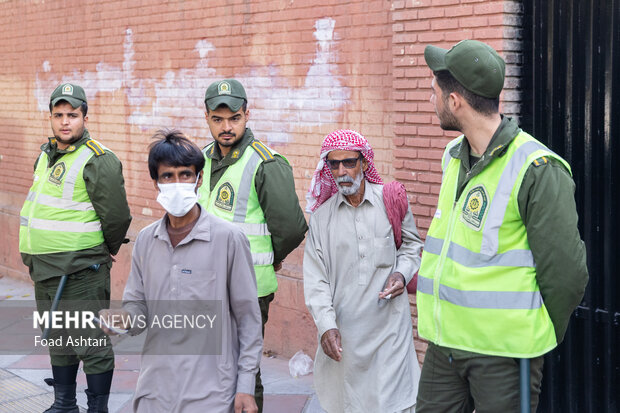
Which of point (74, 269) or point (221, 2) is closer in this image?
point (74, 269)

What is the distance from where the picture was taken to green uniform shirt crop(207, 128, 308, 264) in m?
4.98

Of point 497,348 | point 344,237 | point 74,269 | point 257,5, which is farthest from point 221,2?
point 497,348

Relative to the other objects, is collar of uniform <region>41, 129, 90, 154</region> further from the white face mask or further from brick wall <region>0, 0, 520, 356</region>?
the white face mask

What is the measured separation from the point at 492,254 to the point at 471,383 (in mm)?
533

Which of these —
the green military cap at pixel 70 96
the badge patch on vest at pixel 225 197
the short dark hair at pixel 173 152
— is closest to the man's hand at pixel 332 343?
the badge patch on vest at pixel 225 197

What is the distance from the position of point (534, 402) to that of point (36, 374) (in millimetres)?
4880

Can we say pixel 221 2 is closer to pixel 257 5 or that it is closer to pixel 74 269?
pixel 257 5

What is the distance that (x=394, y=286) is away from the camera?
430 centimetres

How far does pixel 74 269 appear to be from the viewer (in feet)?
18.9

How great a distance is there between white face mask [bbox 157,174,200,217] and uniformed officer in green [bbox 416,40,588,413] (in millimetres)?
995

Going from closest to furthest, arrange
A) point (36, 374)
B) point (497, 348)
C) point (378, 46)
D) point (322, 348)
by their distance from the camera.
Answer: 1. point (497, 348)
2. point (322, 348)
3. point (378, 46)
4. point (36, 374)

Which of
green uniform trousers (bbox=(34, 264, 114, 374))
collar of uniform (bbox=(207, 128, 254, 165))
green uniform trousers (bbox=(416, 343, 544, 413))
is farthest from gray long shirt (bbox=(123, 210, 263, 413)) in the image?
green uniform trousers (bbox=(34, 264, 114, 374))

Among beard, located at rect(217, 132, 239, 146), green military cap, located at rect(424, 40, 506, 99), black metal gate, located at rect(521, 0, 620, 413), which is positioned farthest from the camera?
beard, located at rect(217, 132, 239, 146)

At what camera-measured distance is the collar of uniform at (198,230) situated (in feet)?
11.5
